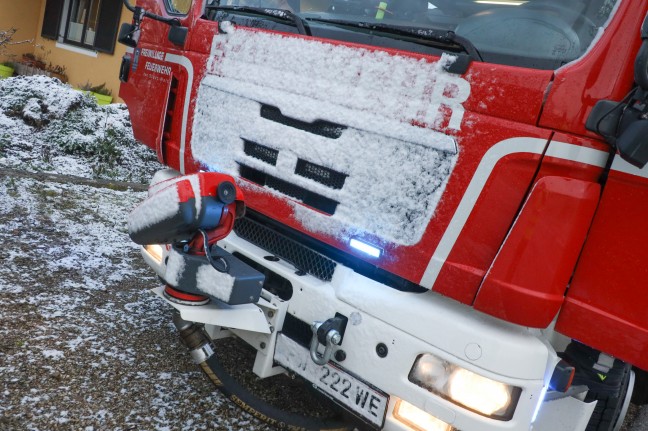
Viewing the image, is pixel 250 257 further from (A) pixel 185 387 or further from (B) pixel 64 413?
(B) pixel 64 413

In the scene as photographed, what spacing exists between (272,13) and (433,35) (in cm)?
96

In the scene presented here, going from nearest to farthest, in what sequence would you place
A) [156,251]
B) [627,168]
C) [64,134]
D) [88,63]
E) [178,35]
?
1. [627,168]
2. [156,251]
3. [178,35]
4. [64,134]
5. [88,63]

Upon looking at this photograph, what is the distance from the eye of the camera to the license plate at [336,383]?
86.9 inches

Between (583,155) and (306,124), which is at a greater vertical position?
(583,155)

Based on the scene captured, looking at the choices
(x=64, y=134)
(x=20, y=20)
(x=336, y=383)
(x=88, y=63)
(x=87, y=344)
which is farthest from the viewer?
(x=20, y=20)

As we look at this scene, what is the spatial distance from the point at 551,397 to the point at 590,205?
0.80 metres

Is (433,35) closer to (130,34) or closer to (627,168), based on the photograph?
(627,168)

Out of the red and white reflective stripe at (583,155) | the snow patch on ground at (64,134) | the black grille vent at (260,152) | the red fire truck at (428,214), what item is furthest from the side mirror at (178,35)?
the snow patch on ground at (64,134)

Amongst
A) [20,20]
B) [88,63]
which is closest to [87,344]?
[88,63]

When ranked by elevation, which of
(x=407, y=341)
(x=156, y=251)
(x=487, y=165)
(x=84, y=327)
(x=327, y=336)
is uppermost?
(x=487, y=165)

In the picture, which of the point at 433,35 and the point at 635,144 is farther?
the point at 433,35

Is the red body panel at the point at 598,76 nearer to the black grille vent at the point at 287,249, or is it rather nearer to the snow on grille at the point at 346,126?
the snow on grille at the point at 346,126

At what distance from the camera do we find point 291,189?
104 inches

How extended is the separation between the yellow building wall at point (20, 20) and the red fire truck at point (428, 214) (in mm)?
12878
